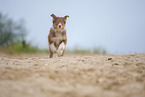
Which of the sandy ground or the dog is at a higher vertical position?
the dog

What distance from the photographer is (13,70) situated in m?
6.24

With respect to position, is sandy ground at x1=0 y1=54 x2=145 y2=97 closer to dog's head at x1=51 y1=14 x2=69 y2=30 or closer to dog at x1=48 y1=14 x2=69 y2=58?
dog at x1=48 y1=14 x2=69 y2=58

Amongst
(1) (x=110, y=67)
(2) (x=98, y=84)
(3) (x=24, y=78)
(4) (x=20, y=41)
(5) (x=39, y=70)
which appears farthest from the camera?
(4) (x=20, y=41)

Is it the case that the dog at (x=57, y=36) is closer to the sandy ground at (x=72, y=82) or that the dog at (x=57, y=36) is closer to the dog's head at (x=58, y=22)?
the dog's head at (x=58, y=22)

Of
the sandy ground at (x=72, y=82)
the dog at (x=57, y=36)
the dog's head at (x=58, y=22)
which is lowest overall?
the sandy ground at (x=72, y=82)

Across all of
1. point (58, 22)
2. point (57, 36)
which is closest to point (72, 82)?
point (57, 36)

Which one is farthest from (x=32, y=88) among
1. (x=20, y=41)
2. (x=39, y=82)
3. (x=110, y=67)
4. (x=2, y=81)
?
(x=20, y=41)

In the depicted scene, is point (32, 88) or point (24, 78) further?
point (24, 78)

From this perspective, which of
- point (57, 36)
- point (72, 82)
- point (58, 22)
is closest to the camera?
point (72, 82)

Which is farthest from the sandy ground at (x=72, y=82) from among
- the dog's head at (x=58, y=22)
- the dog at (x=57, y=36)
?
the dog's head at (x=58, y=22)

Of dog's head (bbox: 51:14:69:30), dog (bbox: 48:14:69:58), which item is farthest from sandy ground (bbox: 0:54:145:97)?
dog's head (bbox: 51:14:69:30)

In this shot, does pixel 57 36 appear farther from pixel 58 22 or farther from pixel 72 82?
pixel 72 82

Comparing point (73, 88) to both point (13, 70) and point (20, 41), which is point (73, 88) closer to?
point (13, 70)

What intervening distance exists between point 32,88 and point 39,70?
146 centimetres
